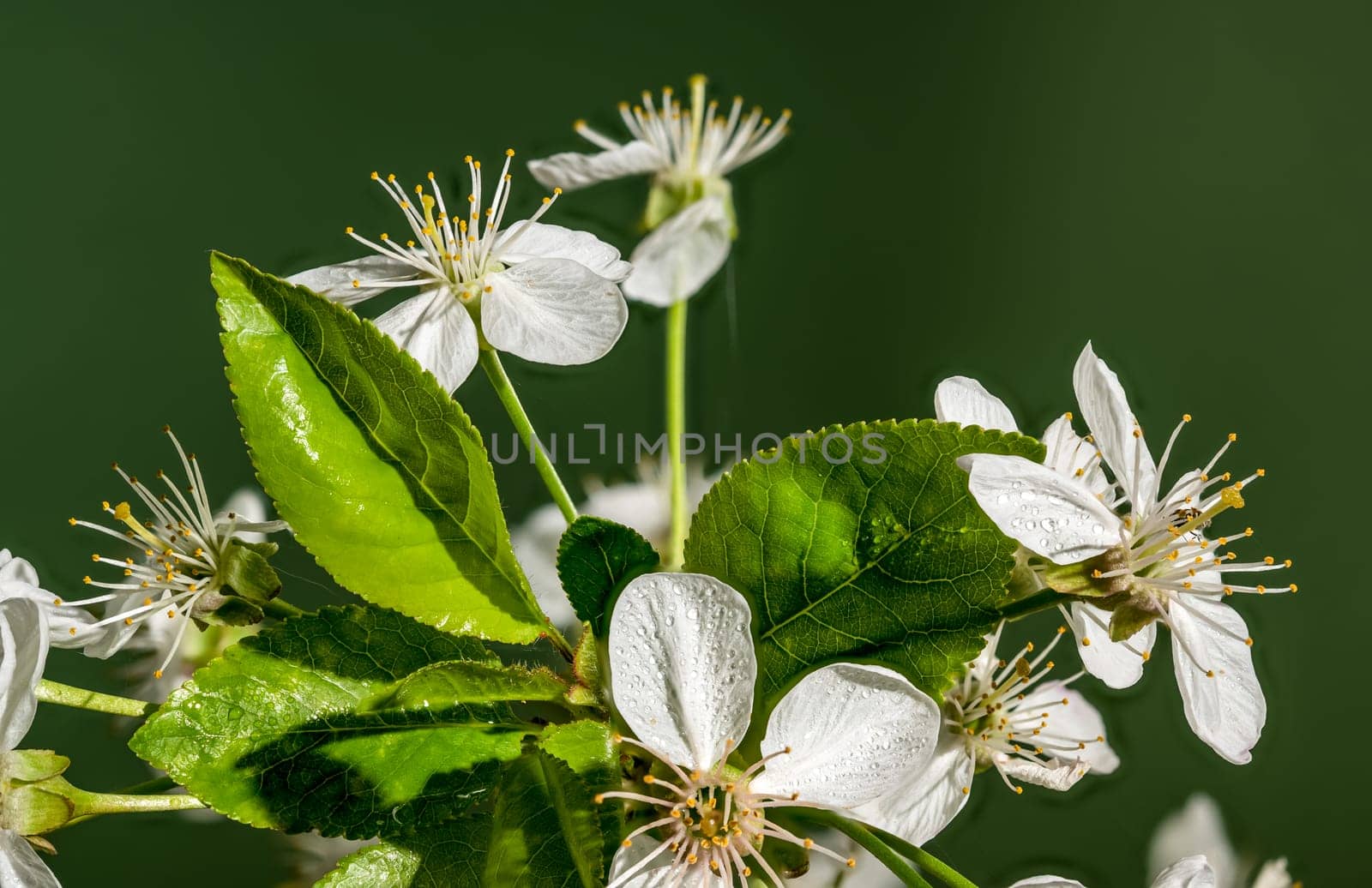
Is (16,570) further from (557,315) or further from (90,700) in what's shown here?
(557,315)

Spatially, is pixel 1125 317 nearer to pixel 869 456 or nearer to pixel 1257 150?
pixel 1257 150

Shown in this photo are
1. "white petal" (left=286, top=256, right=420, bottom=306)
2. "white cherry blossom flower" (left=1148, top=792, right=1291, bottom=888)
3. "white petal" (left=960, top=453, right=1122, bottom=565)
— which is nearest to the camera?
"white petal" (left=960, top=453, right=1122, bottom=565)

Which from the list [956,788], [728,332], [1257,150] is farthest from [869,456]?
[1257,150]

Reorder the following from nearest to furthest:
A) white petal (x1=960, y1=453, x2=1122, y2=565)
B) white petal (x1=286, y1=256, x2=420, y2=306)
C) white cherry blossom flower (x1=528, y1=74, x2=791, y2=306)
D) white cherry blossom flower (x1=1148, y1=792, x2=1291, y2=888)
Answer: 1. white petal (x1=960, y1=453, x2=1122, y2=565)
2. white petal (x1=286, y1=256, x2=420, y2=306)
3. white cherry blossom flower (x1=528, y1=74, x2=791, y2=306)
4. white cherry blossom flower (x1=1148, y1=792, x2=1291, y2=888)

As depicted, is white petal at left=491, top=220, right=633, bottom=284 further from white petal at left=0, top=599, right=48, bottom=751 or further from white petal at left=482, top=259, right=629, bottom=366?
white petal at left=0, top=599, right=48, bottom=751

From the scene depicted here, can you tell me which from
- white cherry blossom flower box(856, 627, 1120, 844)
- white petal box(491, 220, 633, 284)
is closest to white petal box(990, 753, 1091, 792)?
white cherry blossom flower box(856, 627, 1120, 844)

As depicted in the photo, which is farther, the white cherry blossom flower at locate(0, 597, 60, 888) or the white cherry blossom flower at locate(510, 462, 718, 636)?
the white cherry blossom flower at locate(510, 462, 718, 636)

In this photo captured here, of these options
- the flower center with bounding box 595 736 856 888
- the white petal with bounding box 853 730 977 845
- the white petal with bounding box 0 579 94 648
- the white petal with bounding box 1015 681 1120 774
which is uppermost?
the white petal with bounding box 0 579 94 648

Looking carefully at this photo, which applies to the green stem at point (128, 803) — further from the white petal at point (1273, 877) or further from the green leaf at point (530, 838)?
the white petal at point (1273, 877)
